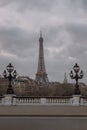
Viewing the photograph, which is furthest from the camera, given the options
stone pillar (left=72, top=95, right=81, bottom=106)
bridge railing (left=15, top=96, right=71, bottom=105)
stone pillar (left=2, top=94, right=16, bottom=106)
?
A: bridge railing (left=15, top=96, right=71, bottom=105)

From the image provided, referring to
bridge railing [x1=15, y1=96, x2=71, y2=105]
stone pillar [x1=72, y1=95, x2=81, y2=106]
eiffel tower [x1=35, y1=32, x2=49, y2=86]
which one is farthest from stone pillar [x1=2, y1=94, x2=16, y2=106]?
eiffel tower [x1=35, y1=32, x2=49, y2=86]

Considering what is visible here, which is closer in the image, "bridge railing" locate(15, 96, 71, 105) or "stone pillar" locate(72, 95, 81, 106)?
"stone pillar" locate(72, 95, 81, 106)

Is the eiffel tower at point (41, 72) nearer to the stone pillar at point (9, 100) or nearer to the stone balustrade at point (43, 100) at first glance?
the stone balustrade at point (43, 100)

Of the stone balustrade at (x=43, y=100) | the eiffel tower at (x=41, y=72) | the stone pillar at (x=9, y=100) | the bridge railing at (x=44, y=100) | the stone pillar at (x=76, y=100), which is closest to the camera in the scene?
the stone pillar at (x=76, y=100)

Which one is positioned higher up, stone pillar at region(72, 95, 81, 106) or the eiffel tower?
the eiffel tower

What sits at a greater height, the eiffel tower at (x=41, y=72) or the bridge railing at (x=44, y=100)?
the eiffel tower at (x=41, y=72)

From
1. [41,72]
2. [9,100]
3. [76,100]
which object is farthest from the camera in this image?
[41,72]

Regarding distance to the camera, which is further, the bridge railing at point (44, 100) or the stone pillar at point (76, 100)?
the bridge railing at point (44, 100)

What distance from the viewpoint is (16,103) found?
137 feet

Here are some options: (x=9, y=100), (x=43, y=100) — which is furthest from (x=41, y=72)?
(x=9, y=100)

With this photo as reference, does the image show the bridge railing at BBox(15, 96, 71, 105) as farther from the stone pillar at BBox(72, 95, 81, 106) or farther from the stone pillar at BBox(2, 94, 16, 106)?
the stone pillar at BBox(72, 95, 81, 106)

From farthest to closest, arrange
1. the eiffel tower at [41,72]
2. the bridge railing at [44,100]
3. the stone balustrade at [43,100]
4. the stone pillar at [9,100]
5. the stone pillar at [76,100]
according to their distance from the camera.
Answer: the eiffel tower at [41,72]
the bridge railing at [44,100]
the stone pillar at [9,100]
the stone balustrade at [43,100]
the stone pillar at [76,100]

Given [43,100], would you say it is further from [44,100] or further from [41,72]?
[41,72]

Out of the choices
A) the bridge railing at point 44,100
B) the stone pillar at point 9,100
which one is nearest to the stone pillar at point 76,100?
the bridge railing at point 44,100
